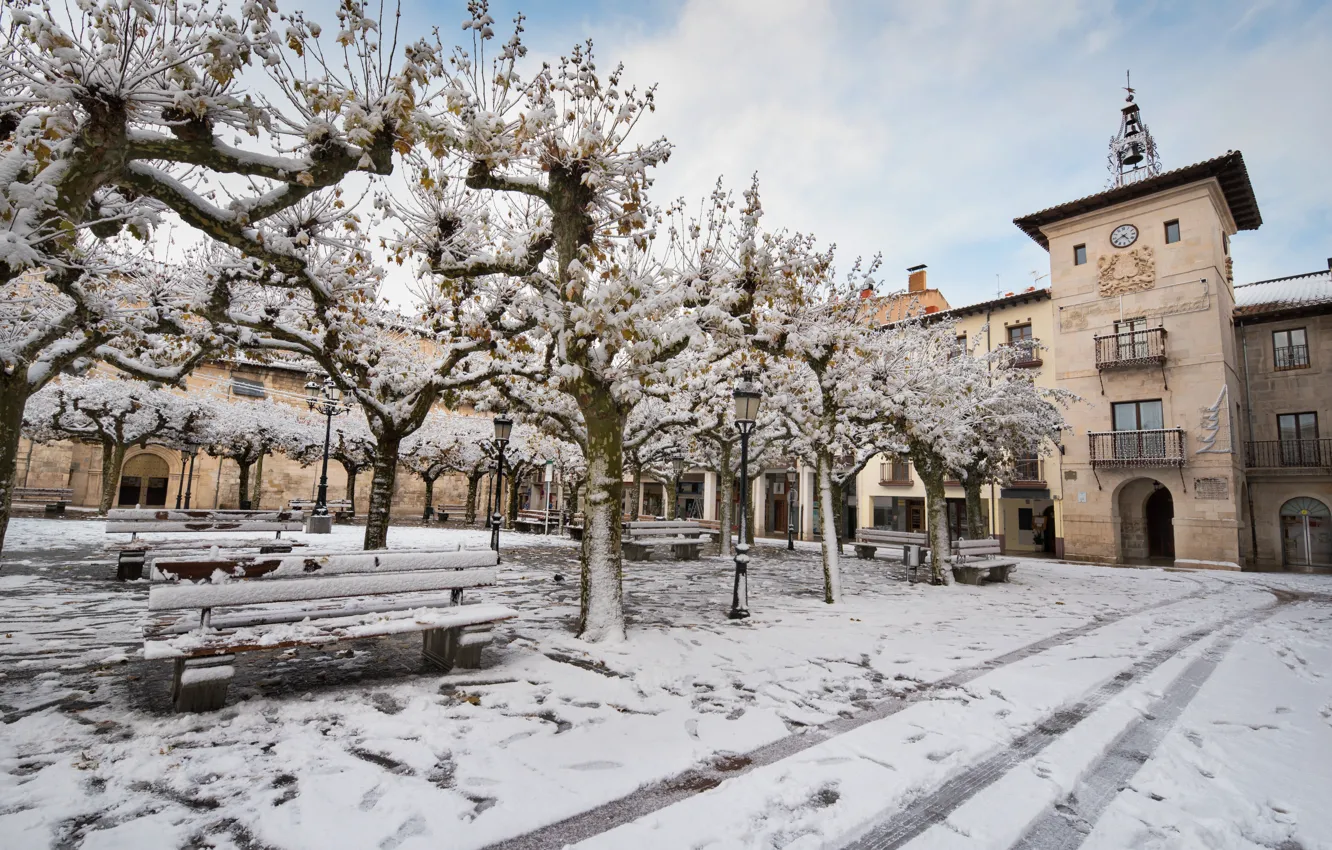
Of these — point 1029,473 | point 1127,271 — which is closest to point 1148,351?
point 1127,271

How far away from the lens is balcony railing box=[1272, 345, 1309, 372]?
23.0 metres

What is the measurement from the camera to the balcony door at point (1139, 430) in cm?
2238

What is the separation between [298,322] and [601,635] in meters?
10.3

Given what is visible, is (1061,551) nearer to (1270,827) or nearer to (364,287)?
(1270,827)

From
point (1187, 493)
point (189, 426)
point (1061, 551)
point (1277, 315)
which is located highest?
point (1277, 315)

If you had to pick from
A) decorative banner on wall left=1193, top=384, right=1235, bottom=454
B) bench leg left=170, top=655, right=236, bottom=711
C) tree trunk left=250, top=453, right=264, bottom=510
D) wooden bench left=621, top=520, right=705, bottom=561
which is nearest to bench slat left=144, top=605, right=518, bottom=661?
bench leg left=170, top=655, right=236, bottom=711

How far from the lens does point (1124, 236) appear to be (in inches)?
937

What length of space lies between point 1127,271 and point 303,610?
29234 millimetres

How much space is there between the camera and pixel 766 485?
36750mm

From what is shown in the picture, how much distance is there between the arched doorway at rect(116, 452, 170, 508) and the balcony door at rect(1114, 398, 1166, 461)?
50.6 metres

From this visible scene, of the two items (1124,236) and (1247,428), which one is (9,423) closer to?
(1124,236)

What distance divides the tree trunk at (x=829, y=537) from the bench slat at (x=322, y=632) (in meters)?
6.18

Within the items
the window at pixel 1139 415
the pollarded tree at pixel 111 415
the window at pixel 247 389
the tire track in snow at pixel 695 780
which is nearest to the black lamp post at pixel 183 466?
the pollarded tree at pixel 111 415

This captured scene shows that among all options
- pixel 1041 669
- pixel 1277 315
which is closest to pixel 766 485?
pixel 1277 315
